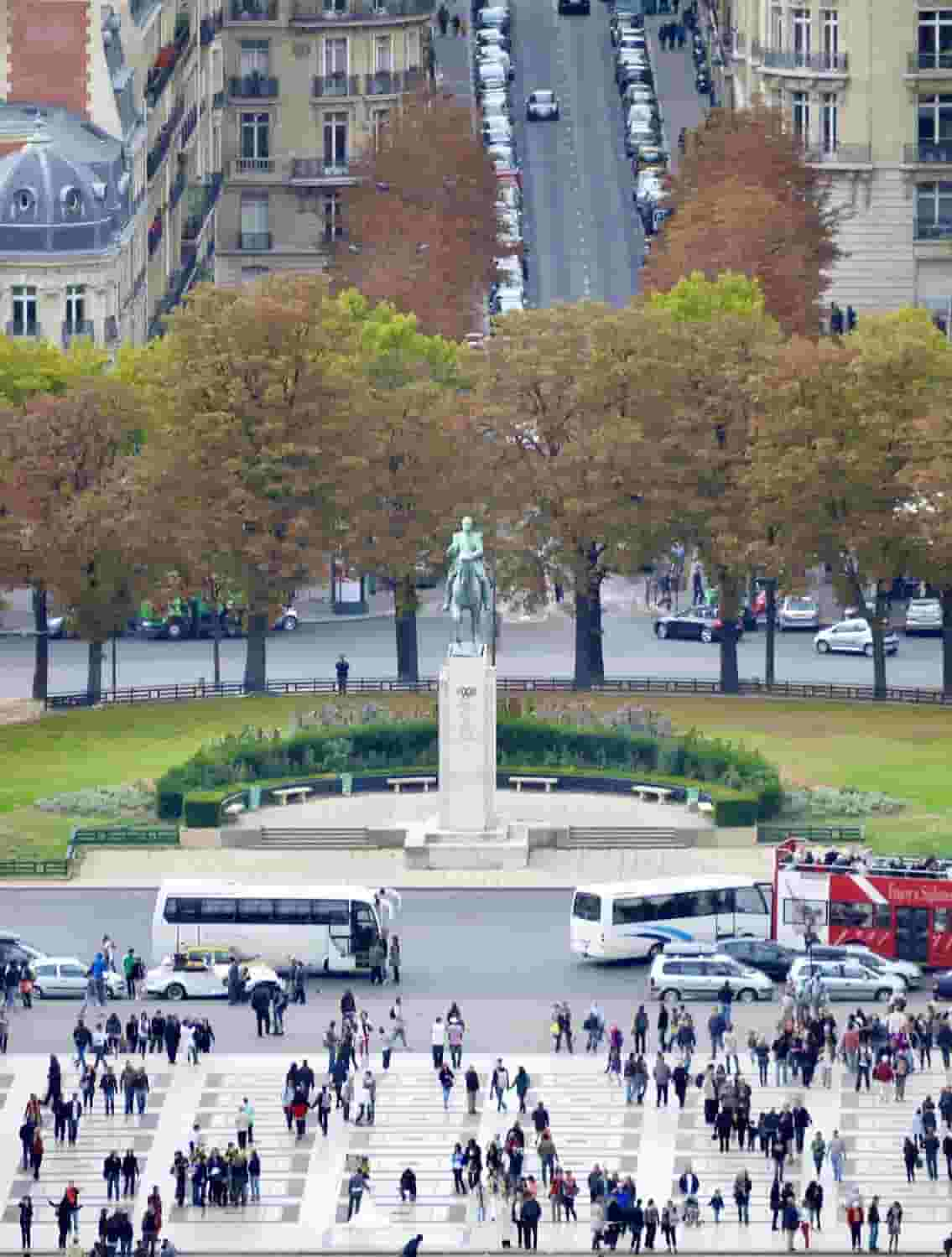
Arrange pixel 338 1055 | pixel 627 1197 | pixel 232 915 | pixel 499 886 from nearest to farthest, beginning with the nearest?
pixel 627 1197 < pixel 338 1055 < pixel 232 915 < pixel 499 886

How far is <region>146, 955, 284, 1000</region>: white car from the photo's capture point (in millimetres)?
172375

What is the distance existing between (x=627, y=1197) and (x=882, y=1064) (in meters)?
14.7

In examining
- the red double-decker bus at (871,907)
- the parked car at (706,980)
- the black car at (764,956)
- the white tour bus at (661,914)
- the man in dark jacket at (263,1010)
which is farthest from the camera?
the white tour bus at (661,914)

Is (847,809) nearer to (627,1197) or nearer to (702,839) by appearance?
(702,839)

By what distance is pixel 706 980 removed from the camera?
172m

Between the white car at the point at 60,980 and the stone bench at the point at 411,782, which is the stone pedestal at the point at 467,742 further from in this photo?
the white car at the point at 60,980

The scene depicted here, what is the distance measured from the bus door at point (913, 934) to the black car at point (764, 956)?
3.29 m

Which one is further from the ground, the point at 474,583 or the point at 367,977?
the point at 474,583

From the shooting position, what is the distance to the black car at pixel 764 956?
174125mm

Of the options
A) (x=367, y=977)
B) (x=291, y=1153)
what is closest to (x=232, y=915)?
(x=367, y=977)

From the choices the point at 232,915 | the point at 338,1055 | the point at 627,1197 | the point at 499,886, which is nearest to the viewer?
the point at 627,1197

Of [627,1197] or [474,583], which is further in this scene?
[474,583]

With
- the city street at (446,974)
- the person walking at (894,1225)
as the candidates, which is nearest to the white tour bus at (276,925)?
the city street at (446,974)

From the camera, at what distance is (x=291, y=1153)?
15925 centimetres
